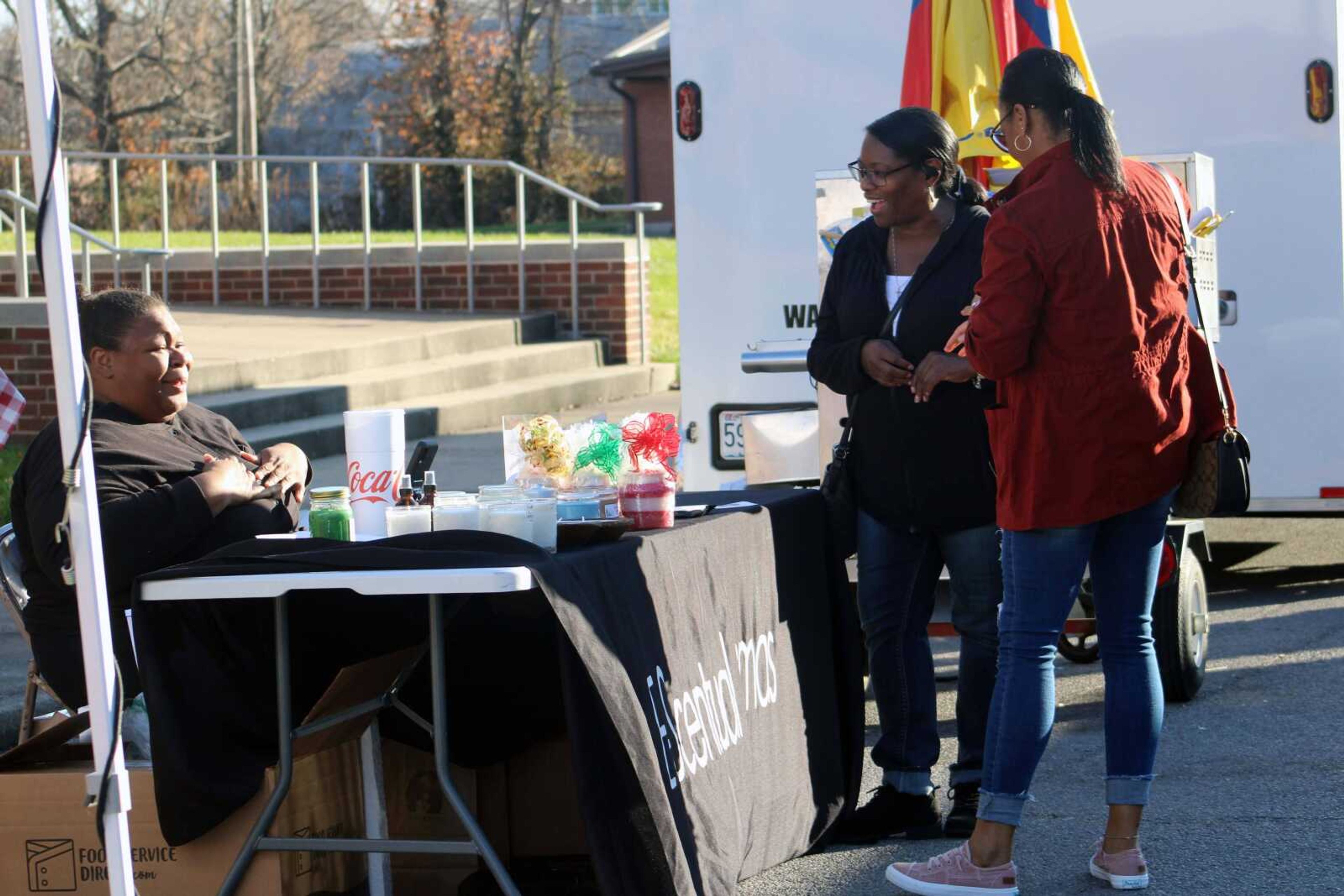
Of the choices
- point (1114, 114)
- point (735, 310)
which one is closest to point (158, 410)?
point (735, 310)

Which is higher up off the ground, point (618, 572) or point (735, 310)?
point (735, 310)

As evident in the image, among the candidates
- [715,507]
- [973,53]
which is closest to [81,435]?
[715,507]

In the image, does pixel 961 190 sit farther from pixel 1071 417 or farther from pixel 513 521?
pixel 513 521

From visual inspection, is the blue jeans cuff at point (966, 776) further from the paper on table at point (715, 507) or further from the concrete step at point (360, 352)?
the concrete step at point (360, 352)

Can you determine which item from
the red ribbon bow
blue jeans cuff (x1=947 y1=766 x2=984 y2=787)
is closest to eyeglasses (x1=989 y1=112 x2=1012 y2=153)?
the red ribbon bow

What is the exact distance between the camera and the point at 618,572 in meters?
3.75

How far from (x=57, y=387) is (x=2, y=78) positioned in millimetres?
30622

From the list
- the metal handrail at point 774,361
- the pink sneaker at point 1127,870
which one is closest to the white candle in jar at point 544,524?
the pink sneaker at point 1127,870

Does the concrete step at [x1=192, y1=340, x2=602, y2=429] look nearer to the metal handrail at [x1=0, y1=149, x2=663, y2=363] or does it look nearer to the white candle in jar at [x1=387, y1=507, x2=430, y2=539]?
the metal handrail at [x1=0, y1=149, x2=663, y2=363]

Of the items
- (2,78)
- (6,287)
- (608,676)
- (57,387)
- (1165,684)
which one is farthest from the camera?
(2,78)

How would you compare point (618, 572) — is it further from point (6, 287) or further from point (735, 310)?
point (6, 287)

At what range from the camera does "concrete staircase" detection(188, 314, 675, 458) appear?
36.7ft

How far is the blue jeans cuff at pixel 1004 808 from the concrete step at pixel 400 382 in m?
7.35

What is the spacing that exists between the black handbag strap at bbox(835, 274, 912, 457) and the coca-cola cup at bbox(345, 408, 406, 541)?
1.26 m
